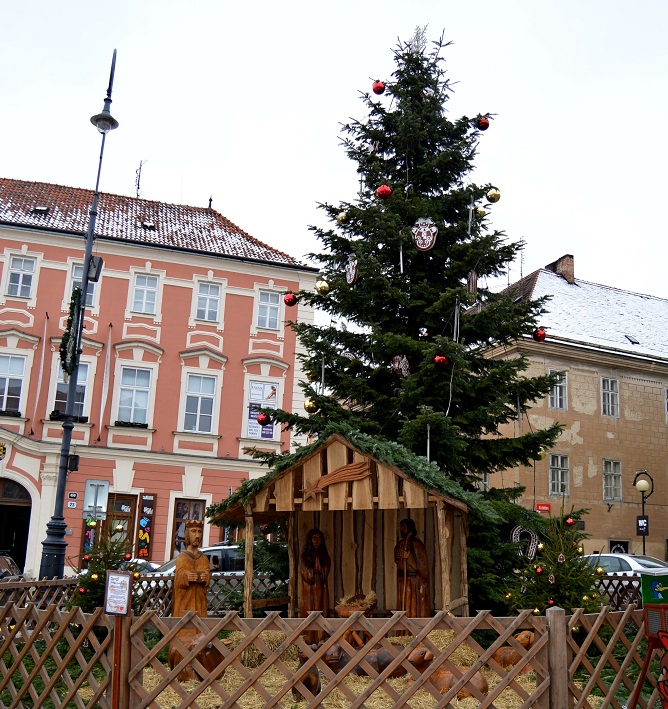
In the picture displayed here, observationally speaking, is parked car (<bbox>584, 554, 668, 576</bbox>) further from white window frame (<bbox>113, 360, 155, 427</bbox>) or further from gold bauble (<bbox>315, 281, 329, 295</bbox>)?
white window frame (<bbox>113, 360, 155, 427</bbox>)

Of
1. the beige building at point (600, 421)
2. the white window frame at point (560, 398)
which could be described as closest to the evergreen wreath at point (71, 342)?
the beige building at point (600, 421)

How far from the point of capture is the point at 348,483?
31.2ft

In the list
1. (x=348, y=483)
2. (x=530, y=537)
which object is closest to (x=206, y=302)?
(x=530, y=537)

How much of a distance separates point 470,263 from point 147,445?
53.5 ft

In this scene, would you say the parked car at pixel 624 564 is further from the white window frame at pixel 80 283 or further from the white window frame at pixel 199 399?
the white window frame at pixel 80 283

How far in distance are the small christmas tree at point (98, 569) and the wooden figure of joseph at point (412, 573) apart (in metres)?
4.53

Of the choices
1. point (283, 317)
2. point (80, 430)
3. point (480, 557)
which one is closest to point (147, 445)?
point (80, 430)

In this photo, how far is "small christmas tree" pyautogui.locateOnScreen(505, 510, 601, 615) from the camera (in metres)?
10.3

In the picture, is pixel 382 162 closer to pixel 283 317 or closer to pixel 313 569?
pixel 313 569

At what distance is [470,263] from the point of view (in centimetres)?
Result: 1216

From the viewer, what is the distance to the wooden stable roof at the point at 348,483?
9.04m

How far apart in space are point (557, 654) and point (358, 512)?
5848mm

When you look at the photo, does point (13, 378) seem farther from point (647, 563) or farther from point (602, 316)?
point (602, 316)

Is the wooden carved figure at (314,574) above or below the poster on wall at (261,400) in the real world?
below
